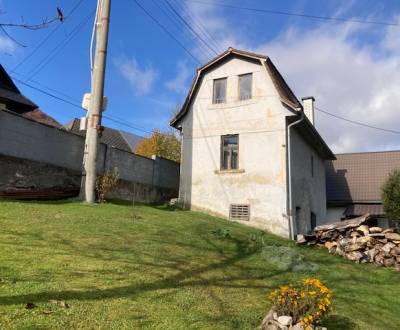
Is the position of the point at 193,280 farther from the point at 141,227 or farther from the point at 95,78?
the point at 95,78

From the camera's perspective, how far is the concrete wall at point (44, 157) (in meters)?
13.3

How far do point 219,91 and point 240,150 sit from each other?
326cm

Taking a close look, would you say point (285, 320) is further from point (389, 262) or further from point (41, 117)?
point (41, 117)

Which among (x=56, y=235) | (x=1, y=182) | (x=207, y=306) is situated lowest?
(x=207, y=306)

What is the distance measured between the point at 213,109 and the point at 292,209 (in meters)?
6.05

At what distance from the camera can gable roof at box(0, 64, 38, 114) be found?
19.4 metres

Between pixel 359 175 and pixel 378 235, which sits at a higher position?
pixel 359 175

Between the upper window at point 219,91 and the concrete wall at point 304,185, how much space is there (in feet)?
12.1

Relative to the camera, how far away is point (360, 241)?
14.5 metres

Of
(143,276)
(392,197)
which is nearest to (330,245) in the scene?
(392,197)

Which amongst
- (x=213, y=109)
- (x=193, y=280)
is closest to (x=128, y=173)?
(x=213, y=109)

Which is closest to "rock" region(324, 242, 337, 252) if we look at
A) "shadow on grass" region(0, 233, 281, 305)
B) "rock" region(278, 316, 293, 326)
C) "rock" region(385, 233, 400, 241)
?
"rock" region(385, 233, 400, 241)

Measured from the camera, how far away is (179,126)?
2089cm

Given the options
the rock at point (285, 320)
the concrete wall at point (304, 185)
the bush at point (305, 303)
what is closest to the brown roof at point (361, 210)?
the concrete wall at point (304, 185)
